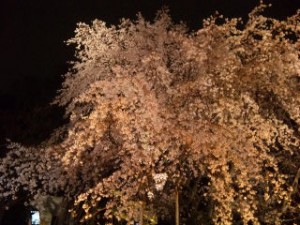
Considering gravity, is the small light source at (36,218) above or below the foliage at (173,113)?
below

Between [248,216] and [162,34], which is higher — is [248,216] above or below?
below

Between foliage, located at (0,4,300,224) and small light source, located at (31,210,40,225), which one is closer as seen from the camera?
foliage, located at (0,4,300,224)

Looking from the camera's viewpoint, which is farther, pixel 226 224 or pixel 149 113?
pixel 226 224

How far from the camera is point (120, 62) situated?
1262 cm

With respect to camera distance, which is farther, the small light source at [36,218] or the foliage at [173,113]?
the small light source at [36,218]

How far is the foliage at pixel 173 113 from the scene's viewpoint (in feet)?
30.9

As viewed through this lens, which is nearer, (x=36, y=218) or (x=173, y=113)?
(x=173, y=113)

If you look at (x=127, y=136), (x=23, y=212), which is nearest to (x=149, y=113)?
(x=127, y=136)

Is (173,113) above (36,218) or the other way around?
above

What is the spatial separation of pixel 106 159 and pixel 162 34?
3811 mm

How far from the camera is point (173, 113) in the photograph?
9.68 metres

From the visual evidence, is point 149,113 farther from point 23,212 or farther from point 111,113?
point 23,212

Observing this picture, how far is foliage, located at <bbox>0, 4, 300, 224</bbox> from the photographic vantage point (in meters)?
9.43

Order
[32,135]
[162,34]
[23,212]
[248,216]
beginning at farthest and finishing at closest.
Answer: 1. [23,212]
2. [32,135]
3. [162,34]
4. [248,216]
